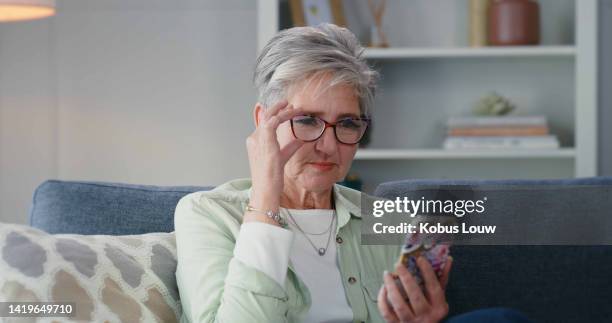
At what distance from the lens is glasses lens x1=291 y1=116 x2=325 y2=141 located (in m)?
1.77

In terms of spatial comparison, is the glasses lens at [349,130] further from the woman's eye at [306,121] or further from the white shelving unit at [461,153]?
the white shelving unit at [461,153]

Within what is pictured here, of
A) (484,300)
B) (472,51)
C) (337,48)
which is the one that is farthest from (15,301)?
(472,51)

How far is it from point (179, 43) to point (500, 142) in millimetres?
1362

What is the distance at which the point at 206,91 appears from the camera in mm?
3957

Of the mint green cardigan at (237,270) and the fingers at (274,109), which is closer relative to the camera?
the mint green cardigan at (237,270)

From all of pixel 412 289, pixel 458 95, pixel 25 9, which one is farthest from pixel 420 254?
pixel 458 95

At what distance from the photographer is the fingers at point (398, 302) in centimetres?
148

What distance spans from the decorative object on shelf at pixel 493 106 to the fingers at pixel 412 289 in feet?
7.43

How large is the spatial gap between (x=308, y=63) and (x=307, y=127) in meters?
0.12

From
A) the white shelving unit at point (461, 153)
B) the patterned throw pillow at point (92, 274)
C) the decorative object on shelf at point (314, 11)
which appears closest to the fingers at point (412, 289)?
the patterned throw pillow at point (92, 274)

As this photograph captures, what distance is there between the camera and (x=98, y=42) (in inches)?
156

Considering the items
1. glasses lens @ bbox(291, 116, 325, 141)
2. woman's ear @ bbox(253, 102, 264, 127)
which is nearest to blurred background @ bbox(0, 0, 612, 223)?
woman's ear @ bbox(253, 102, 264, 127)

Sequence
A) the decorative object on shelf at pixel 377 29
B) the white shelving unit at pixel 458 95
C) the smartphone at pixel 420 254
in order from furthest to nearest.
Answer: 1. the white shelving unit at pixel 458 95
2. the decorative object on shelf at pixel 377 29
3. the smartphone at pixel 420 254

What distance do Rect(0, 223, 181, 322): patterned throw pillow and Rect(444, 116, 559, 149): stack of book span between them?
1.97m
